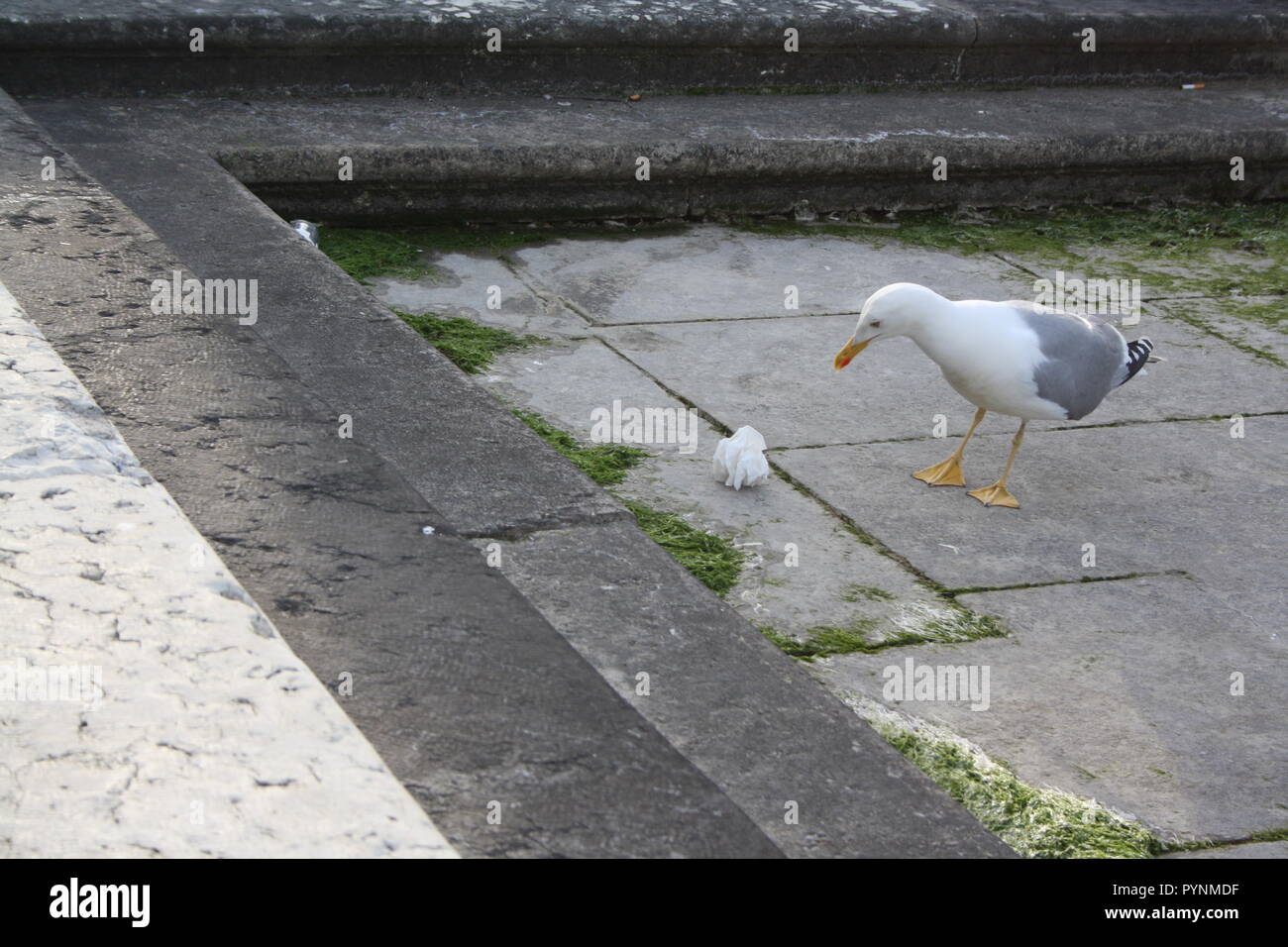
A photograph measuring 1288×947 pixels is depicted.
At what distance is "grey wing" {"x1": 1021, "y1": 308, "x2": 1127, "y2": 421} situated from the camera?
11.5 ft

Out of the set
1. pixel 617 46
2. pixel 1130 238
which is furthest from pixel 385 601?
pixel 1130 238

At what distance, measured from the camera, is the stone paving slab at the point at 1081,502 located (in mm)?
3430

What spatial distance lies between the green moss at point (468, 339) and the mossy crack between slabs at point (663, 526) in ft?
1.47

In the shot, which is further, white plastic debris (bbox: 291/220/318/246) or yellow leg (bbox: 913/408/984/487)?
white plastic debris (bbox: 291/220/318/246)

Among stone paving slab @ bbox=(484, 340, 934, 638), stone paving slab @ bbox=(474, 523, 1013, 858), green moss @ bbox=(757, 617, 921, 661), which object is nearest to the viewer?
stone paving slab @ bbox=(474, 523, 1013, 858)

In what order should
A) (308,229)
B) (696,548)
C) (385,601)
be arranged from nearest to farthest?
(385,601) → (696,548) → (308,229)

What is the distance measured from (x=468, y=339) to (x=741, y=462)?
4.13ft

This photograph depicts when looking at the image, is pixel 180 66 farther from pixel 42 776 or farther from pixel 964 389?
pixel 42 776

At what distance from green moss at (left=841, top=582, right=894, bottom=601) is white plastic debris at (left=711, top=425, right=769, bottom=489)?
18.9 inches

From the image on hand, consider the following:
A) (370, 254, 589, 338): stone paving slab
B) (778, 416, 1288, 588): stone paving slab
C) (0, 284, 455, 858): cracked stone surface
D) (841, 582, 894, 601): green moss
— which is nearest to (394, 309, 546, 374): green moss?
(370, 254, 589, 338): stone paving slab

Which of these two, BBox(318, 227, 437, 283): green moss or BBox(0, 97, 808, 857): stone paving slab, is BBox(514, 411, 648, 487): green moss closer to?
BBox(0, 97, 808, 857): stone paving slab

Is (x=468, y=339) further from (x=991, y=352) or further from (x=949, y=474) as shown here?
(x=991, y=352)

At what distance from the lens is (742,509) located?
139 inches

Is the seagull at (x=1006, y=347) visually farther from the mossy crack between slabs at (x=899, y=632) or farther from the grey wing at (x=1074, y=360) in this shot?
the mossy crack between slabs at (x=899, y=632)
